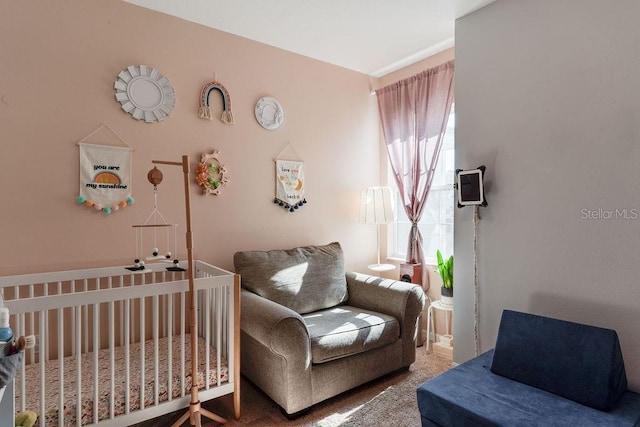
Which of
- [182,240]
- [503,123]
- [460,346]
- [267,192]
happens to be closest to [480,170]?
[503,123]

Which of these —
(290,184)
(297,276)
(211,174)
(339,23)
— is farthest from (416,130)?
(211,174)

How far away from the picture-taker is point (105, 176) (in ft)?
7.22

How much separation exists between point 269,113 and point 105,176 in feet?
4.27

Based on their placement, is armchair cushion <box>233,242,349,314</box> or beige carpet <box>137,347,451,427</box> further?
armchair cushion <box>233,242,349,314</box>

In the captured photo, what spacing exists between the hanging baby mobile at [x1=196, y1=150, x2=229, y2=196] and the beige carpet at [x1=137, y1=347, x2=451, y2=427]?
4.54ft

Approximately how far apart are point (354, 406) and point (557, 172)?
182 cm

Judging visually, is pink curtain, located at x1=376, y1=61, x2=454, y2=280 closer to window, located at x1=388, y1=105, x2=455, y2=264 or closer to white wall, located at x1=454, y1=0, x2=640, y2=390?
window, located at x1=388, y1=105, x2=455, y2=264

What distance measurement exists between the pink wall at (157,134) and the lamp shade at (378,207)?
221 mm

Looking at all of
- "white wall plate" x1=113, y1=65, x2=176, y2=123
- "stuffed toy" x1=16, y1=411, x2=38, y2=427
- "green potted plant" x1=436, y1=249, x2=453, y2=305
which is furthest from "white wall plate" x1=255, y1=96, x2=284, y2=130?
"stuffed toy" x1=16, y1=411, x2=38, y2=427

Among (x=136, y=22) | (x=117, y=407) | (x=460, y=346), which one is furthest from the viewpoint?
(x=460, y=346)

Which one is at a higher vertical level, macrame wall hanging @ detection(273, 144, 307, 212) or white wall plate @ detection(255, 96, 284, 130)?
white wall plate @ detection(255, 96, 284, 130)

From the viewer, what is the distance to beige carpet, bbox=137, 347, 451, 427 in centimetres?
195

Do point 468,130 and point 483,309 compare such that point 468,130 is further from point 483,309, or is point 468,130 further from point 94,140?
point 94,140

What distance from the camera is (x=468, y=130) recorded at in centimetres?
240
